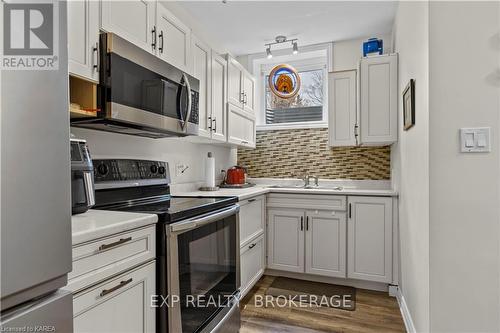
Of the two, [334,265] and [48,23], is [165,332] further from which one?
[334,265]

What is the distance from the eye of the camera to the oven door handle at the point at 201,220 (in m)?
1.36

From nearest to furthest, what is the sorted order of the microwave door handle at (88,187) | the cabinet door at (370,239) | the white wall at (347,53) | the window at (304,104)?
the microwave door handle at (88,187), the cabinet door at (370,239), the white wall at (347,53), the window at (304,104)

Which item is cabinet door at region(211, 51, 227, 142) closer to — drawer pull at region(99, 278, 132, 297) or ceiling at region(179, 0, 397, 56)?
ceiling at region(179, 0, 397, 56)

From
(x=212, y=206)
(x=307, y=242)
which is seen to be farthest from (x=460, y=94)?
(x=307, y=242)

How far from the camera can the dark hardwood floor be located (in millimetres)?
2066

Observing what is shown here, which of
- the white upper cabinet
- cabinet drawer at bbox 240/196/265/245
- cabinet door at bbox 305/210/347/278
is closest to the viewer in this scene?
cabinet drawer at bbox 240/196/265/245

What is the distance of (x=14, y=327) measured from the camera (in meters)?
0.58

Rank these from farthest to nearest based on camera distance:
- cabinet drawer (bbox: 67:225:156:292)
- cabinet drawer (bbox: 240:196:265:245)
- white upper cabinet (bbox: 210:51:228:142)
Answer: white upper cabinet (bbox: 210:51:228:142), cabinet drawer (bbox: 240:196:265:245), cabinet drawer (bbox: 67:225:156:292)

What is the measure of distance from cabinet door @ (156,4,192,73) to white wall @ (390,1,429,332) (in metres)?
1.47

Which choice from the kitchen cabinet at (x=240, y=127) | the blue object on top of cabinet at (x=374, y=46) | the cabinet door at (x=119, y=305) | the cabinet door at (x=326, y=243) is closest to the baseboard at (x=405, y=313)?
the cabinet door at (x=326, y=243)

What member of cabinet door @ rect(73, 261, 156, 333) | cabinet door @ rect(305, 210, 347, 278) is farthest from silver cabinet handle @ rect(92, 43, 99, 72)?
cabinet door @ rect(305, 210, 347, 278)

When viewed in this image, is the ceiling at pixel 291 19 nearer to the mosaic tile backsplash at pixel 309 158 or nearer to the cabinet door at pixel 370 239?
the mosaic tile backsplash at pixel 309 158

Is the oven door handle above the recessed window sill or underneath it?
→ underneath

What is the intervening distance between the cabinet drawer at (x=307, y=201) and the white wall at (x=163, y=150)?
29.2 inches
